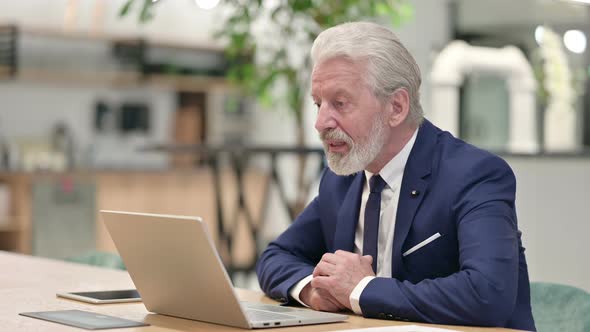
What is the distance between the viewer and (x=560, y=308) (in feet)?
7.07

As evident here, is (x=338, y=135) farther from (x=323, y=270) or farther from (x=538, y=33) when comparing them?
(x=538, y=33)

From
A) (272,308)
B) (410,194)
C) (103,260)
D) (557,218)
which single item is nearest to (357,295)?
(272,308)

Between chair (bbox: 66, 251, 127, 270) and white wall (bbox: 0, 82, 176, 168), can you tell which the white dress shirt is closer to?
chair (bbox: 66, 251, 127, 270)

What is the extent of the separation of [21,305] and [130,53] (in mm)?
7482

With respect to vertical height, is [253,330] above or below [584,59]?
below

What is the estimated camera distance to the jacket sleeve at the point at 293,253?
7.43 feet

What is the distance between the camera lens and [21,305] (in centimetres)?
207

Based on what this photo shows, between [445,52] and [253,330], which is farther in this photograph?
[445,52]

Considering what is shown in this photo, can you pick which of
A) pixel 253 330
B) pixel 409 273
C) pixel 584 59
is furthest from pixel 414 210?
pixel 584 59

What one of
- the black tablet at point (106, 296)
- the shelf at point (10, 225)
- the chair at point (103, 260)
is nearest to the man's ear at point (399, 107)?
the black tablet at point (106, 296)

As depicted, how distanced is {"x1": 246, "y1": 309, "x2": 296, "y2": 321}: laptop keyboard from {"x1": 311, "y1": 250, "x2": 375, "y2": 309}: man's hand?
164mm

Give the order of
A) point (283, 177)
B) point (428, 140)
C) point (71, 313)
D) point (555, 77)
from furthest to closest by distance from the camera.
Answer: point (283, 177) → point (555, 77) → point (428, 140) → point (71, 313)

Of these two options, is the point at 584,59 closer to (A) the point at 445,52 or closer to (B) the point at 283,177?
(A) the point at 445,52

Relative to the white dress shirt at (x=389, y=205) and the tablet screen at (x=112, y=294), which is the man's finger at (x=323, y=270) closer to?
the white dress shirt at (x=389, y=205)
